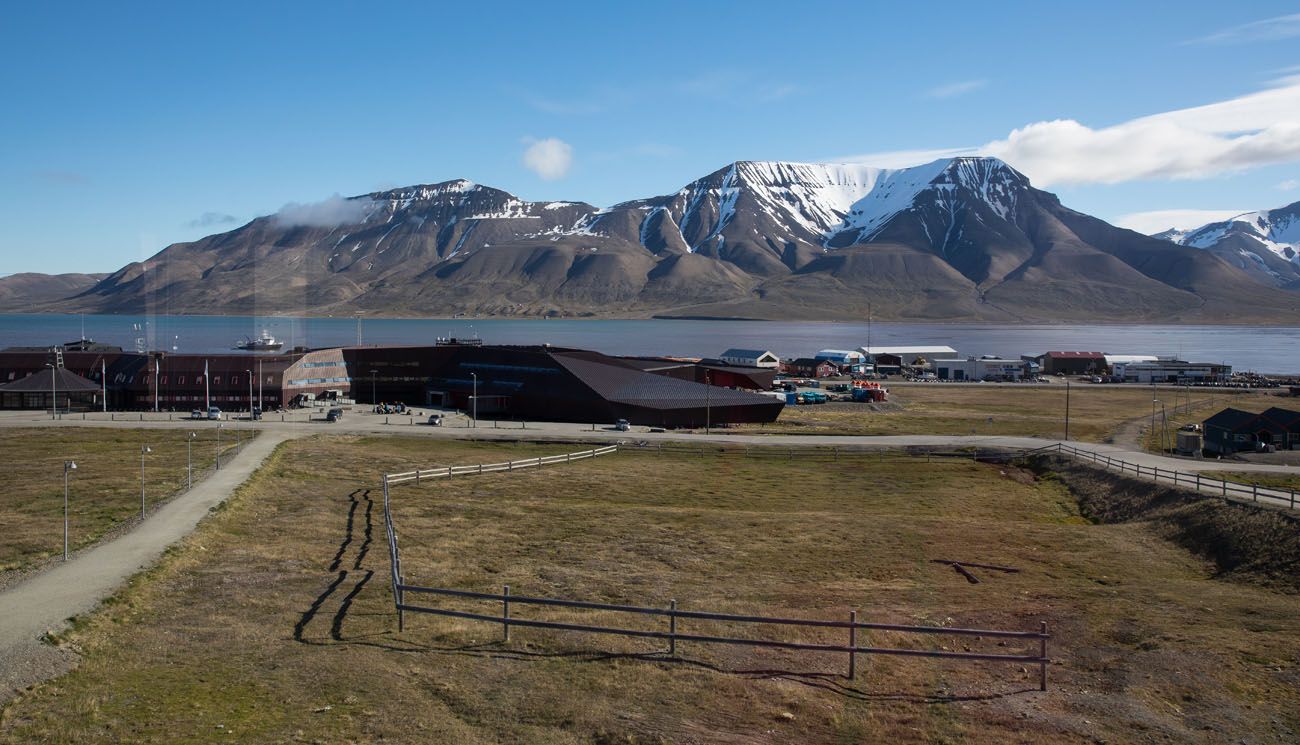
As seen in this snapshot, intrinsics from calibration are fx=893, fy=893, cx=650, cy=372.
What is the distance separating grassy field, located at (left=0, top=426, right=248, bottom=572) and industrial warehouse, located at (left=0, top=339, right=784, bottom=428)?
1967 centimetres

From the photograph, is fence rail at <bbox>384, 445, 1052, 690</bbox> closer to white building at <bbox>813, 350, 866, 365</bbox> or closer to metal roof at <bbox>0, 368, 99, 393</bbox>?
metal roof at <bbox>0, 368, 99, 393</bbox>

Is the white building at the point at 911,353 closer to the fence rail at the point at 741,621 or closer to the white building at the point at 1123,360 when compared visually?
the white building at the point at 1123,360

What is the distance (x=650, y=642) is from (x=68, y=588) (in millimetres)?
17540

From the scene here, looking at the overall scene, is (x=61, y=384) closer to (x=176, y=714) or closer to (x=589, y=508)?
(x=589, y=508)

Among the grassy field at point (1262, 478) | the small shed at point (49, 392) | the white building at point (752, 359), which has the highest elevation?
the white building at point (752, 359)

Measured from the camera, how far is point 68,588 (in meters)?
26.3

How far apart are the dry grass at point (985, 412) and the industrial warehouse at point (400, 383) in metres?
8.22

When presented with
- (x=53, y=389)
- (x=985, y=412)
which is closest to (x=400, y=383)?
(x=53, y=389)

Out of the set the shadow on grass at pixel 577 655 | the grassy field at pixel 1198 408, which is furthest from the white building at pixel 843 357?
the shadow on grass at pixel 577 655

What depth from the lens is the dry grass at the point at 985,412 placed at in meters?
84.5

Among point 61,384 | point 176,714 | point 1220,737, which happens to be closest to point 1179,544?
point 1220,737

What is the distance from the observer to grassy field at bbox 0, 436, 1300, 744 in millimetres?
17891

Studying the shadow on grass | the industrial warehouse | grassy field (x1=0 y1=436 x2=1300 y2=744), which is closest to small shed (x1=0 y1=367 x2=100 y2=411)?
the industrial warehouse

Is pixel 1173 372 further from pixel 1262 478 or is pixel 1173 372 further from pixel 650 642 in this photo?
A: pixel 650 642
